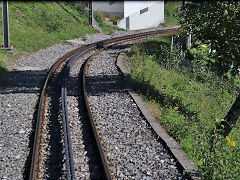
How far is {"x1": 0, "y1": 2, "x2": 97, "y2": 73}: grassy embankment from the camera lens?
22.2 meters

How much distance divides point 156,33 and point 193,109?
19972mm

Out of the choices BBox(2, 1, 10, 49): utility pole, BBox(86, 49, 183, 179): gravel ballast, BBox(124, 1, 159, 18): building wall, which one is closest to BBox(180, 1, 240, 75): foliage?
BBox(86, 49, 183, 179): gravel ballast

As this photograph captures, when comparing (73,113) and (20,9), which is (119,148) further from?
(20,9)

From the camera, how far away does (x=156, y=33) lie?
31031mm

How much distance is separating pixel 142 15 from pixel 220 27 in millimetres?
31062

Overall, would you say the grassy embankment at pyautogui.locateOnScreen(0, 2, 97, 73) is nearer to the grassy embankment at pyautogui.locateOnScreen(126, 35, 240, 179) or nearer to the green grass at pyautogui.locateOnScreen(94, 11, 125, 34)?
the green grass at pyautogui.locateOnScreen(94, 11, 125, 34)

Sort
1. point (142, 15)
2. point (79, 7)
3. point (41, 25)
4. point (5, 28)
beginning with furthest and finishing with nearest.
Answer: point (142, 15), point (79, 7), point (41, 25), point (5, 28)

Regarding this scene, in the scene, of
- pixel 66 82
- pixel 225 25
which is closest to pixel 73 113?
pixel 66 82

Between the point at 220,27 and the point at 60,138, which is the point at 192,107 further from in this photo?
the point at 60,138

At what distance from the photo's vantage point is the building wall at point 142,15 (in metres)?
37.5

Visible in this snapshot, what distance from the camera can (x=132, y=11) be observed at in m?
38.1

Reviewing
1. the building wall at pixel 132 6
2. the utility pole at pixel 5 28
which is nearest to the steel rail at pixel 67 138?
the utility pole at pixel 5 28

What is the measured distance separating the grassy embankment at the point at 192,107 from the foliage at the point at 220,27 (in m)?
1.69

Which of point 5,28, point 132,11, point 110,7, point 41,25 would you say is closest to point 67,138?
point 5,28
